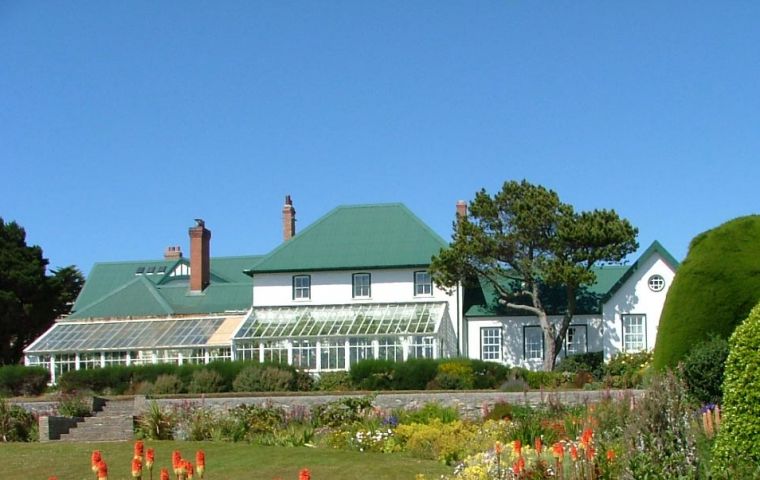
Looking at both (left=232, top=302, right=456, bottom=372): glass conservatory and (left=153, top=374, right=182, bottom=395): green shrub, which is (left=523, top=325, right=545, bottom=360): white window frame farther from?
(left=153, top=374, right=182, bottom=395): green shrub

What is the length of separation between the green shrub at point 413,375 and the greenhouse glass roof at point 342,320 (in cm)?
609

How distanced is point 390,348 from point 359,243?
6.09 metres

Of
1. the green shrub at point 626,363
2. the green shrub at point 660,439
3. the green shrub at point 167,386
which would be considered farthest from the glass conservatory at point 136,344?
the green shrub at point 660,439

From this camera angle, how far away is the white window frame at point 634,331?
3978cm

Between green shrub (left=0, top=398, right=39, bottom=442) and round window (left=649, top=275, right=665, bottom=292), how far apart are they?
24024 millimetres

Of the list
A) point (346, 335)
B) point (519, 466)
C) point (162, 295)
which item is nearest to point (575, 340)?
point (346, 335)

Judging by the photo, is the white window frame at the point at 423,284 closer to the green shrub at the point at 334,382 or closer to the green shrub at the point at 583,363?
the green shrub at the point at 583,363

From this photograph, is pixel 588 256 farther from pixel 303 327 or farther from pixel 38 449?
pixel 38 449

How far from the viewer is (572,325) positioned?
135ft

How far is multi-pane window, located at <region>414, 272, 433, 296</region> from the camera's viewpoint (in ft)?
139

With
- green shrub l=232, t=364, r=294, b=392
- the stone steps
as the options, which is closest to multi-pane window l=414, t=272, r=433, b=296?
green shrub l=232, t=364, r=294, b=392

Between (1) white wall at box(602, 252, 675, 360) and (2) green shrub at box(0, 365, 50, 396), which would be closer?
(2) green shrub at box(0, 365, 50, 396)

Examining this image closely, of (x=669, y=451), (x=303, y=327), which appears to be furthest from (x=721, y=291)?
(x=303, y=327)

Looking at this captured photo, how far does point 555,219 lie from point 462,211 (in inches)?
334
